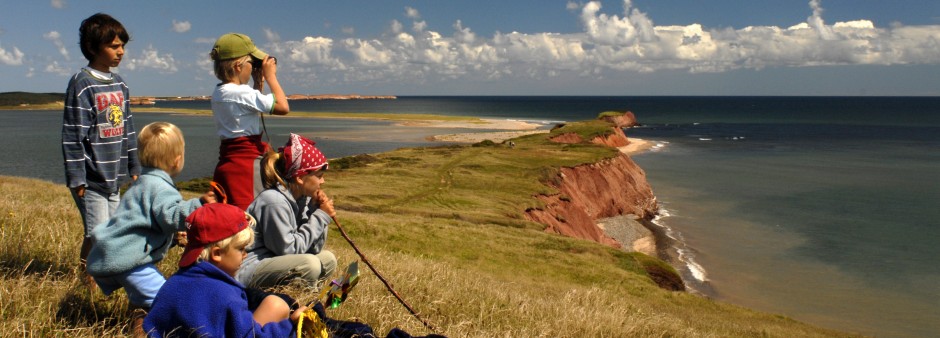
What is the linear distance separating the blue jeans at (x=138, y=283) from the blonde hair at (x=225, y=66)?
194 centimetres

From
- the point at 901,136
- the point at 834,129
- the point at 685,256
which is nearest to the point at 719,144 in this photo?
the point at 901,136

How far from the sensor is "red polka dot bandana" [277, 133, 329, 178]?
19.3 feet

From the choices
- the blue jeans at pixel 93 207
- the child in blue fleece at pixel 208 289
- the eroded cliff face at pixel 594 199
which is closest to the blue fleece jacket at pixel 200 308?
the child in blue fleece at pixel 208 289

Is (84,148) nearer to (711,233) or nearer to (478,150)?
(711,233)

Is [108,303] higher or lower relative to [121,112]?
lower

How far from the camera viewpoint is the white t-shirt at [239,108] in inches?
244

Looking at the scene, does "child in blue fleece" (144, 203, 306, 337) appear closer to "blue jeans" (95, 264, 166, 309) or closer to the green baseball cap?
"blue jeans" (95, 264, 166, 309)

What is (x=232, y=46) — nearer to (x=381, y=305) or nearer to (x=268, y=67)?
(x=268, y=67)

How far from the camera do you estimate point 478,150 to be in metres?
52.3

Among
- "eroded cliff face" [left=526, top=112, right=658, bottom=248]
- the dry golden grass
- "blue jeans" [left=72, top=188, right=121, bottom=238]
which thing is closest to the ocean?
"eroded cliff face" [left=526, top=112, right=658, bottom=248]

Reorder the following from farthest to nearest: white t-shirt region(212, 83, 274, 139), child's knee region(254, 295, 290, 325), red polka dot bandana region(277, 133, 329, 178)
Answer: white t-shirt region(212, 83, 274, 139) < red polka dot bandana region(277, 133, 329, 178) < child's knee region(254, 295, 290, 325)

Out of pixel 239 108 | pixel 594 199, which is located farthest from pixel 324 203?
pixel 594 199

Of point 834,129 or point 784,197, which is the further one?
point 834,129

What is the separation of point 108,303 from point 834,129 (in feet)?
493
